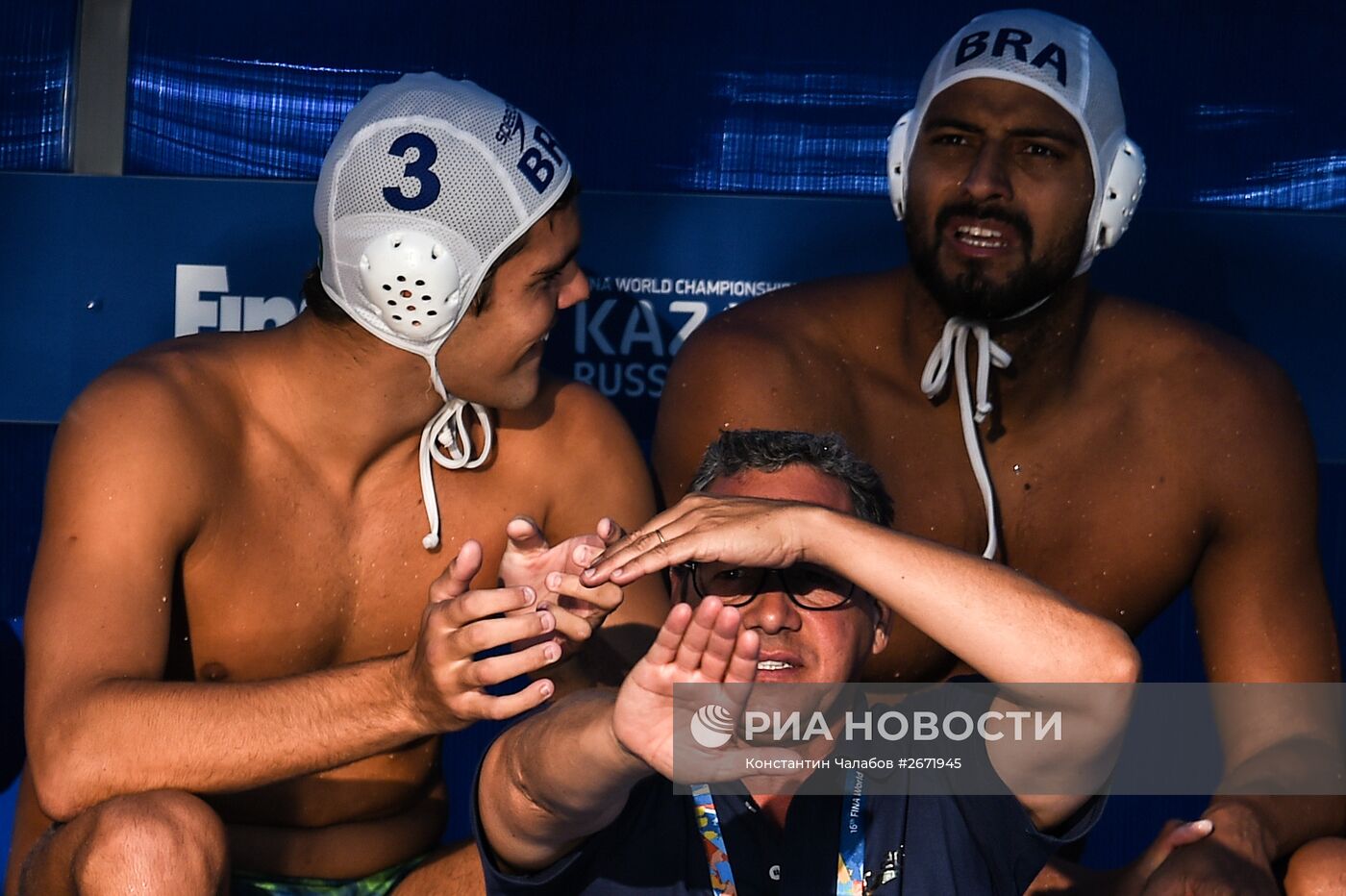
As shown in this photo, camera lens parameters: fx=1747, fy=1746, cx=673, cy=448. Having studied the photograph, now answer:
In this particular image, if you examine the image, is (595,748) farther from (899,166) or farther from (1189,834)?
(899,166)

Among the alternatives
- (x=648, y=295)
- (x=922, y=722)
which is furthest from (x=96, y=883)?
(x=648, y=295)

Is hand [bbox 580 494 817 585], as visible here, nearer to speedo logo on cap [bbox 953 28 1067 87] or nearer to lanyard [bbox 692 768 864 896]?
lanyard [bbox 692 768 864 896]

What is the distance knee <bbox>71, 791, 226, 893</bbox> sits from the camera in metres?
2.15

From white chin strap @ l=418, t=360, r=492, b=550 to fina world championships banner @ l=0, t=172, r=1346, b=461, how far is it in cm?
72

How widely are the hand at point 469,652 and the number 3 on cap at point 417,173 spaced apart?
72 cm

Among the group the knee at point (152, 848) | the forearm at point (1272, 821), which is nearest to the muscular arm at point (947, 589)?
the forearm at point (1272, 821)

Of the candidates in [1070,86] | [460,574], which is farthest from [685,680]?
[1070,86]

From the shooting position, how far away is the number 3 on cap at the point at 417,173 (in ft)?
8.71

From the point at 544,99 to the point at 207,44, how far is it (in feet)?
2.25

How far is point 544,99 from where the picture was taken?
3615 mm

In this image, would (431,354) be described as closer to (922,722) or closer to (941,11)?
(922,722)

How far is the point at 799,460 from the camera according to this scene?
2342 millimetres

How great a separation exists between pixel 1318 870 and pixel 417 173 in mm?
1649

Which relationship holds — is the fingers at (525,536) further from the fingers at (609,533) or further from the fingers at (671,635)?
the fingers at (671,635)
